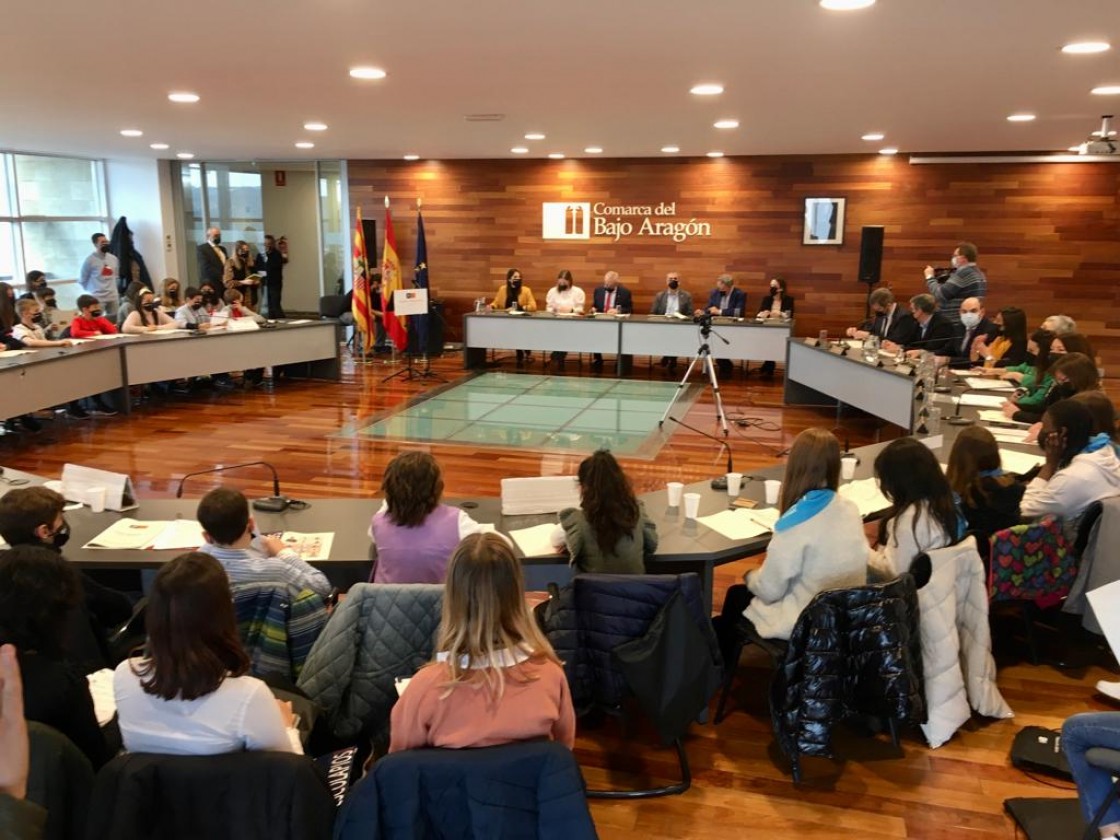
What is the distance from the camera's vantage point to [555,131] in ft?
27.8

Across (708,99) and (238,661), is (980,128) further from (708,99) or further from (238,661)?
(238,661)

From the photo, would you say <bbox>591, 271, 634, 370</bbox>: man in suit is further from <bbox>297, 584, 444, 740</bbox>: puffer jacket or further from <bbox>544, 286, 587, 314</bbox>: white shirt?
<bbox>297, 584, 444, 740</bbox>: puffer jacket

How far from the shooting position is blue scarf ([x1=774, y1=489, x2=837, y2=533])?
293cm

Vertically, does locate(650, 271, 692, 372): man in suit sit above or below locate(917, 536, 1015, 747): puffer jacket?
above

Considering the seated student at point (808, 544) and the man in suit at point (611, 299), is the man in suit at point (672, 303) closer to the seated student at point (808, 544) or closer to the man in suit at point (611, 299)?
the man in suit at point (611, 299)

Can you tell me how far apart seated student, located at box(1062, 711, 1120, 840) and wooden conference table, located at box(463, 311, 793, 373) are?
816 cm

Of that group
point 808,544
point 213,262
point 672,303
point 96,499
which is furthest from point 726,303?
point 96,499

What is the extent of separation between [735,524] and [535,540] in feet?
2.64

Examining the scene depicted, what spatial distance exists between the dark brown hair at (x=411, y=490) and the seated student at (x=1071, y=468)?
2426mm

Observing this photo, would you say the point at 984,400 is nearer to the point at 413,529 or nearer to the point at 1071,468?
→ the point at 1071,468

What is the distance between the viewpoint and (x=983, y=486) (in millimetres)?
3549

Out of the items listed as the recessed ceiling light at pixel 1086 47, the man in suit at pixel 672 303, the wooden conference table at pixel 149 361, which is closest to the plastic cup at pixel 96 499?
the wooden conference table at pixel 149 361

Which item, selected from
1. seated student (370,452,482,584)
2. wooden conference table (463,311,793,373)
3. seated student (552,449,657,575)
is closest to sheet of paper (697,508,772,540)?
seated student (552,449,657,575)

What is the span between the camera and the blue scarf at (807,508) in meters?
2.93
